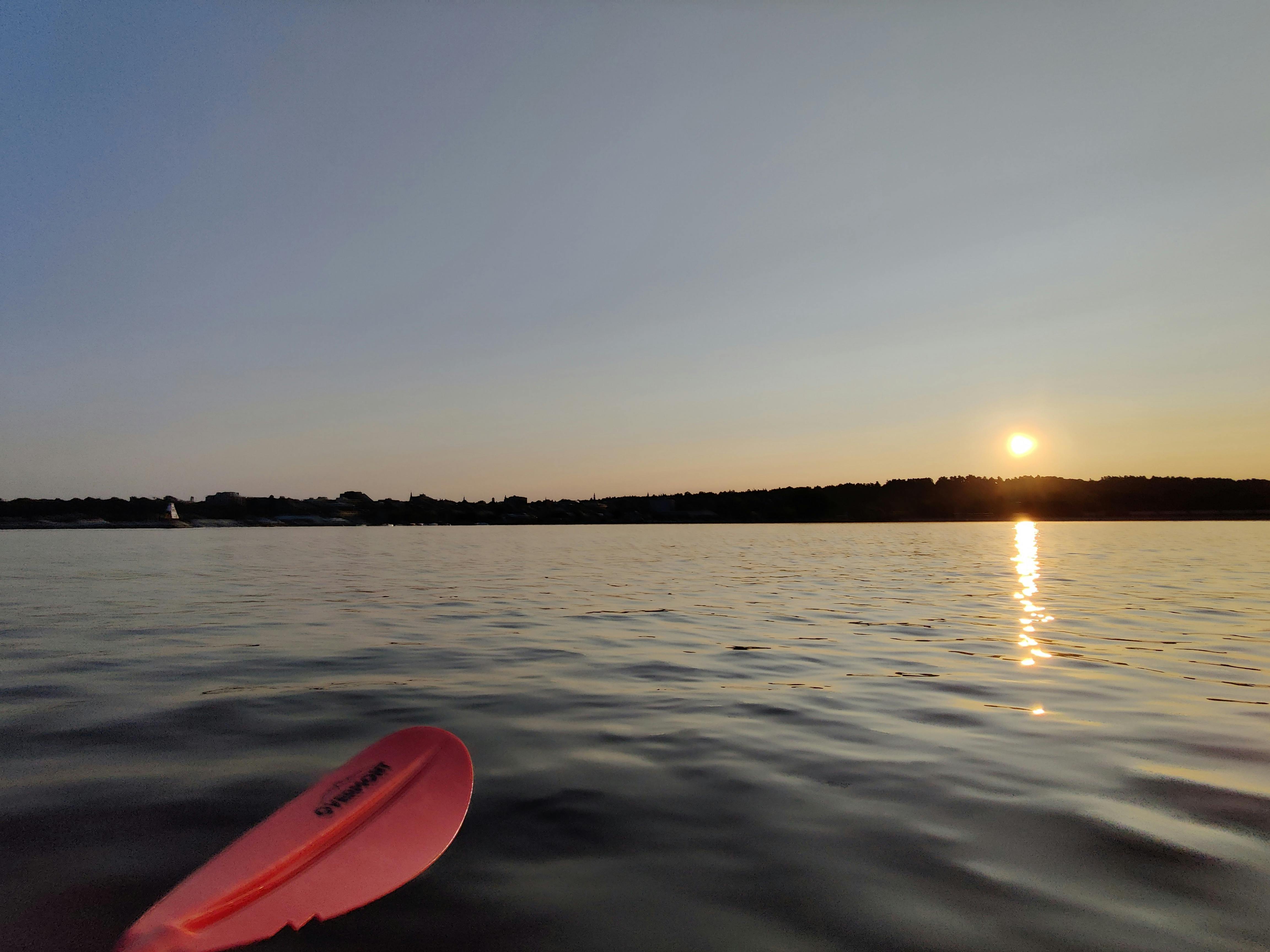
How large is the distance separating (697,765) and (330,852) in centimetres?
243

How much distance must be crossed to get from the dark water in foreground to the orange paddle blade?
5.0 inches

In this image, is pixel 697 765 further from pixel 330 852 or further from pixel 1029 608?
pixel 1029 608

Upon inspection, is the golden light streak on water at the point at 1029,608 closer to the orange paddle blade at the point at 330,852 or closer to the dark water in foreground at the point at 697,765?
the dark water in foreground at the point at 697,765

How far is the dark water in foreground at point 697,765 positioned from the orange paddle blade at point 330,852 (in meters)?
0.13

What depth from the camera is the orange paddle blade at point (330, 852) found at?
9.37ft

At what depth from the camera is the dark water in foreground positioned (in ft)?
9.87

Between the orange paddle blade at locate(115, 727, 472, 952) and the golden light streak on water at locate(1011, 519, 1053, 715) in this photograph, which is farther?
the golden light streak on water at locate(1011, 519, 1053, 715)

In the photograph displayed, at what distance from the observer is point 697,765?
16.2 feet

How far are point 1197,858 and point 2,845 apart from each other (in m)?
5.90

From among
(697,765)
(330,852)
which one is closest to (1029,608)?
(697,765)

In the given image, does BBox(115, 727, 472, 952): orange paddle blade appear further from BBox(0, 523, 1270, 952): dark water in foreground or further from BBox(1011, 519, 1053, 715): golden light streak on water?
BBox(1011, 519, 1053, 715): golden light streak on water

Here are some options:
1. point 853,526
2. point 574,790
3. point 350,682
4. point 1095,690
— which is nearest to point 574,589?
point 350,682

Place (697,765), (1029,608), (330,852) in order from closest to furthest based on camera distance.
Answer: (330,852) → (697,765) → (1029,608)

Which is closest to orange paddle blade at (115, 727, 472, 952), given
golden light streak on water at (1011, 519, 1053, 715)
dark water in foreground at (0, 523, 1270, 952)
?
dark water in foreground at (0, 523, 1270, 952)
